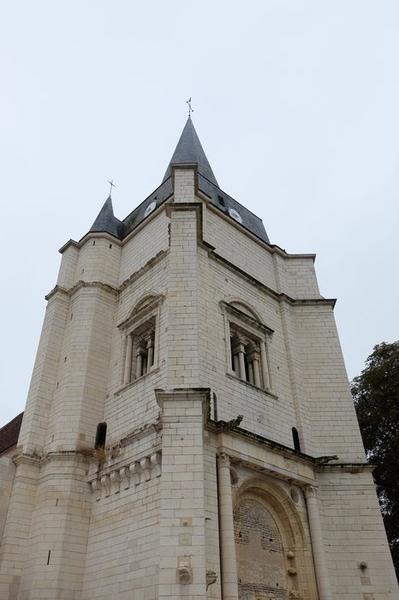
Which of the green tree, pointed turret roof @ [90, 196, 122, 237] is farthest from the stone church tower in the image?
the green tree

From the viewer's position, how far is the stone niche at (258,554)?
1091 cm

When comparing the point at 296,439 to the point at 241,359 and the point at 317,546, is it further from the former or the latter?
the point at 317,546

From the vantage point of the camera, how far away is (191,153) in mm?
23656

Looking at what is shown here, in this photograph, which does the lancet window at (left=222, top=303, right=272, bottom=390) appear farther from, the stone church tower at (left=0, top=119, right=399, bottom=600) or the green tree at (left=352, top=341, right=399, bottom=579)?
the green tree at (left=352, top=341, right=399, bottom=579)

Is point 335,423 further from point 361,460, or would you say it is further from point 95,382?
point 95,382

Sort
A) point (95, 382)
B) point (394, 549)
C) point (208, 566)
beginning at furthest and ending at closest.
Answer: point (394, 549) < point (95, 382) < point (208, 566)

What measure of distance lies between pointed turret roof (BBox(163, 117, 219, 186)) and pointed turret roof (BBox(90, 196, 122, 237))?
10.4 ft

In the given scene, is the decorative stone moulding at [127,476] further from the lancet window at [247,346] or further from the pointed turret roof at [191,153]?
the pointed turret roof at [191,153]

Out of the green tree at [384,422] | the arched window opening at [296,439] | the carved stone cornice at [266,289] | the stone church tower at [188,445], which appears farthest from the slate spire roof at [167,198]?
the arched window opening at [296,439]

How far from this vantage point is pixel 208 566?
31.9 feet

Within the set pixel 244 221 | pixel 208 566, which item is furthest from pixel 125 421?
pixel 244 221

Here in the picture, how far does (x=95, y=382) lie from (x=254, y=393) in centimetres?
474

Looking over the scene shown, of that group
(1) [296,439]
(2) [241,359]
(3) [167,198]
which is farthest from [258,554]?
(3) [167,198]

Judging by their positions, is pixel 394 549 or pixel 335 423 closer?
pixel 335 423
